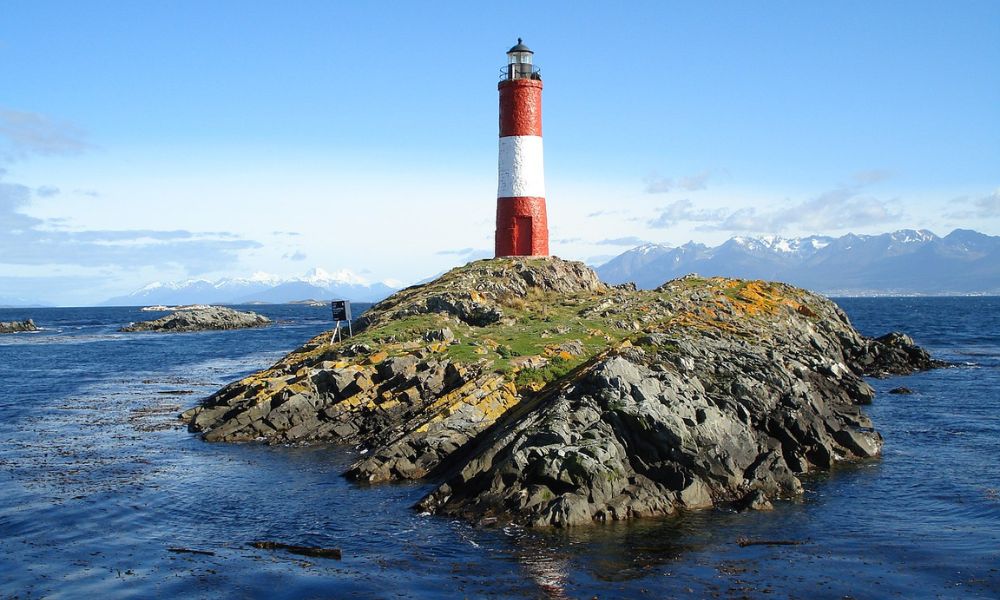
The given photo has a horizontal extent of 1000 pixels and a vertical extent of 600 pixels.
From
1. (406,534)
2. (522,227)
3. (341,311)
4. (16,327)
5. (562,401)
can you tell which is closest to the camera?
(406,534)

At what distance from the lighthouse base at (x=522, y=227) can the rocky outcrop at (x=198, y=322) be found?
3127 inches

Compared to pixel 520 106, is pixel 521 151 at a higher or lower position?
lower

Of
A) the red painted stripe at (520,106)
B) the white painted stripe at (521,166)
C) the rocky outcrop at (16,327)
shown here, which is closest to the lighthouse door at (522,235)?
the white painted stripe at (521,166)

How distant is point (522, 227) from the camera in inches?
2052

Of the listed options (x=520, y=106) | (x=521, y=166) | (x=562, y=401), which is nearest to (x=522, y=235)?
(x=521, y=166)

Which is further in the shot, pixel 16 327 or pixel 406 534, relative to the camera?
pixel 16 327

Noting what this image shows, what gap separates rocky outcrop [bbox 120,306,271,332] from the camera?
120m

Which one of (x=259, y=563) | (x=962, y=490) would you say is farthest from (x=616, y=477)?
(x=962, y=490)

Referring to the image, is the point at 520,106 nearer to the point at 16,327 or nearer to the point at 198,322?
the point at 198,322

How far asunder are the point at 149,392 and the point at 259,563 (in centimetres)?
3320

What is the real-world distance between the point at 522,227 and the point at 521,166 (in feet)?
12.6

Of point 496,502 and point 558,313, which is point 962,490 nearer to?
point 496,502

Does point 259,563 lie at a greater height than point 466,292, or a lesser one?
lesser

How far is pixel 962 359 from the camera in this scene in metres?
62.1
